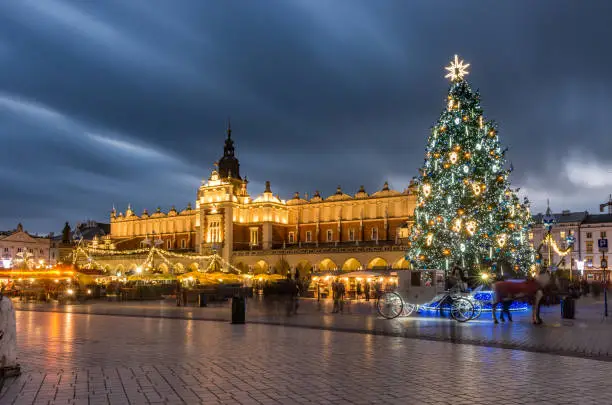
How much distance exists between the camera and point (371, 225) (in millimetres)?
76188

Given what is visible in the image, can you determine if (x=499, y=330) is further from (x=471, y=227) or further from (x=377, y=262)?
(x=377, y=262)

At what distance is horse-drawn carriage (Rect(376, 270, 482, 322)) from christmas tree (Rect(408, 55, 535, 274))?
412cm

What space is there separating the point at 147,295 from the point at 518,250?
82.9 feet

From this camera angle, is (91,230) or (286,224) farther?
(91,230)

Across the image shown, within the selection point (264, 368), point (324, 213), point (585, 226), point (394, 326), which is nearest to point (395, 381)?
point (264, 368)

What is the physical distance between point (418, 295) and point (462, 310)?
2330mm

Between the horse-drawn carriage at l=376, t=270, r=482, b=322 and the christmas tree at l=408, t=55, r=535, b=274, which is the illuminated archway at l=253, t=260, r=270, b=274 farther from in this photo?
the horse-drawn carriage at l=376, t=270, r=482, b=322

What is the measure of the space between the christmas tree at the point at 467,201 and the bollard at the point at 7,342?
1911 centimetres

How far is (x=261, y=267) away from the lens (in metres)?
74.4

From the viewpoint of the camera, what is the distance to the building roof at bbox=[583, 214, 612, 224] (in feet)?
259

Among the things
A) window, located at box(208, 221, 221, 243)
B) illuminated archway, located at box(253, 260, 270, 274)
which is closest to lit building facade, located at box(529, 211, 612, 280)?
illuminated archway, located at box(253, 260, 270, 274)

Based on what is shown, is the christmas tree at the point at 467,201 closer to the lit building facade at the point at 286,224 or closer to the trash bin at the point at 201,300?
the trash bin at the point at 201,300

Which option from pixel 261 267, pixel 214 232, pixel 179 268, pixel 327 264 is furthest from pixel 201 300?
pixel 214 232

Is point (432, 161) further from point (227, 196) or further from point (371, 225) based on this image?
point (227, 196)
